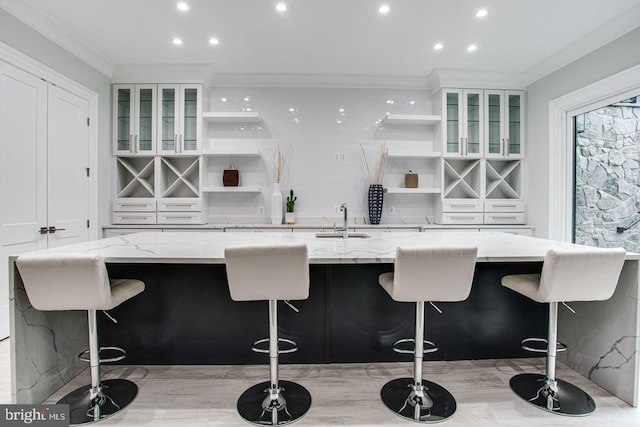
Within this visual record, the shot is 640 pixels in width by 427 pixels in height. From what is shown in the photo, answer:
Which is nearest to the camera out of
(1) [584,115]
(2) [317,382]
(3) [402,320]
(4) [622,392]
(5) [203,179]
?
(4) [622,392]

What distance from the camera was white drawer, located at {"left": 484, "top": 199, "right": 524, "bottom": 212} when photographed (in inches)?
164

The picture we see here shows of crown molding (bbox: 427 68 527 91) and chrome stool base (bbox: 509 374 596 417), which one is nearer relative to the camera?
chrome stool base (bbox: 509 374 596 417)

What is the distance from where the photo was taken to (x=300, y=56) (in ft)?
12.0

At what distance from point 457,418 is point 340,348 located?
781mm

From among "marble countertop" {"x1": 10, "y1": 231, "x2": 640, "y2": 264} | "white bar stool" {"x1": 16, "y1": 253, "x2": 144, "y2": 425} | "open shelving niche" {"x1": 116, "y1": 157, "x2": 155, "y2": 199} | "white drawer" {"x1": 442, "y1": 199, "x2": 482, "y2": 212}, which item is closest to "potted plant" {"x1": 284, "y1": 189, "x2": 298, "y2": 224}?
"open shelving niche" {"x1": 116, "y1": 157, "x2": 155, "y2": 199}

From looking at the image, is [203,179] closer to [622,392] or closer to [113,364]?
[113,364]

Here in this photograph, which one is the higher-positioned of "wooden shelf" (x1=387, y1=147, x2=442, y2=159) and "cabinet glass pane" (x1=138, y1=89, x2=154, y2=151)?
"cabinet glass pane" (x1=138, y1=89, x2=154, y2=151)

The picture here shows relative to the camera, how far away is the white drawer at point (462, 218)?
163 inches

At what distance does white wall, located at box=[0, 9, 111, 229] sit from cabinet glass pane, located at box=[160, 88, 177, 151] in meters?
0.63

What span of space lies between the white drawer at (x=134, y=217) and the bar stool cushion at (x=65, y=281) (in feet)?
8.54

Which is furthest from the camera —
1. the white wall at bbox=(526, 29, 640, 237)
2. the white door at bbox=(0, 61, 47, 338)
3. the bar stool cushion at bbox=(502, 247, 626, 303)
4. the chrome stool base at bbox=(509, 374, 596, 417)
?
Result: the white wall at bbox=(526, 29, 640, 237)

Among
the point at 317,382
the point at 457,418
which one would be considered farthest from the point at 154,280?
the point at 457,418

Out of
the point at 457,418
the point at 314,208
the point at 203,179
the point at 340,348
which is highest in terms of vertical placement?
the point at 203,179

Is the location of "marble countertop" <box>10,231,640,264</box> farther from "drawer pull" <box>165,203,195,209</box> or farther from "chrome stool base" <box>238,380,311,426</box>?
"drawer pull" <box>165,203,195,209</box>
